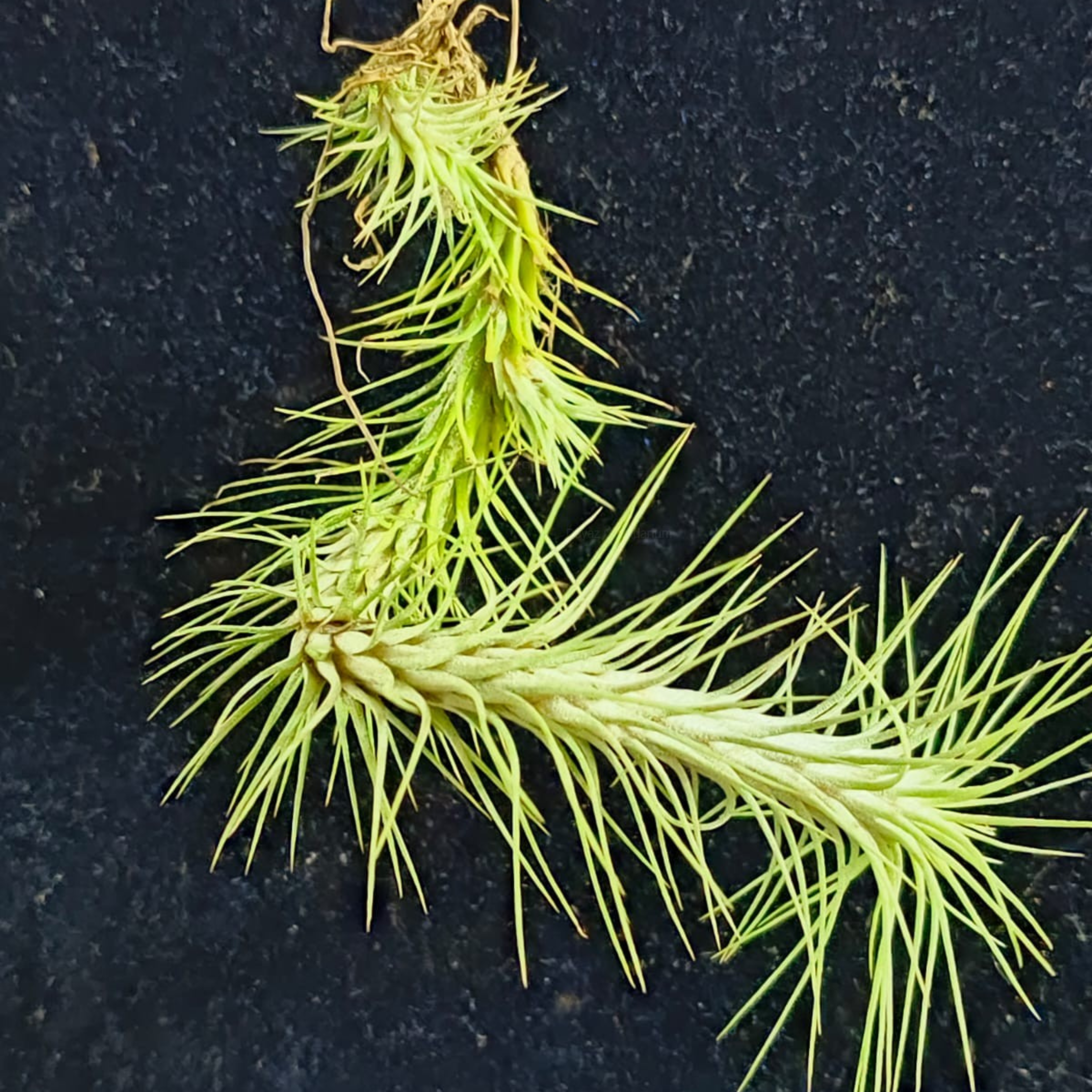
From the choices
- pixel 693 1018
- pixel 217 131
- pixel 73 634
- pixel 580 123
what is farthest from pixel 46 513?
pixel 693 1018

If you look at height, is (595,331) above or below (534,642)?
above

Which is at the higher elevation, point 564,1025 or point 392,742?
point 392,742

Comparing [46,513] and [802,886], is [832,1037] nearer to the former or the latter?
[802,886]

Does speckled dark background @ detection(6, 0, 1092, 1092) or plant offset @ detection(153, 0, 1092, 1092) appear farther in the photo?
speckled dark background @ detection(6, 0, 1092, 1092)

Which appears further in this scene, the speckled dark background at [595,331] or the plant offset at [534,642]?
the speckled dark background at [595,331]

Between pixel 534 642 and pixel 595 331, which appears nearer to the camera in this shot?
pixel 534 642
